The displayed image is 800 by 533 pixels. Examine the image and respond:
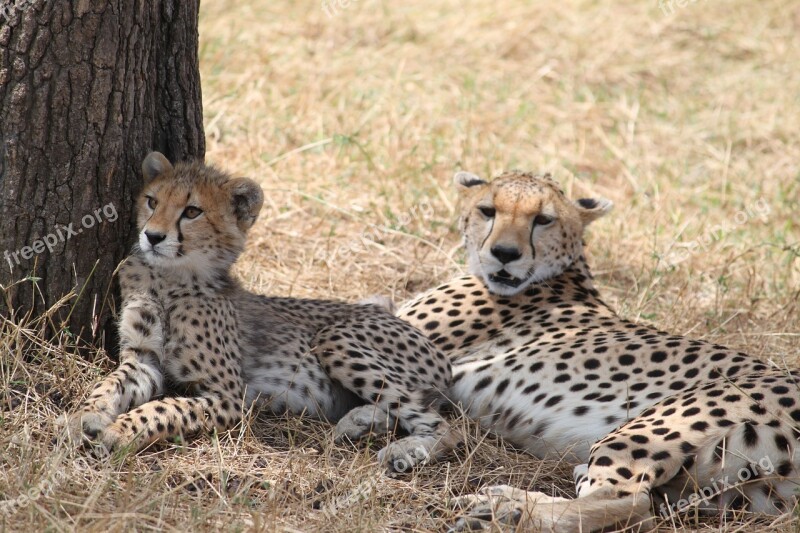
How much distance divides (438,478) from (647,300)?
2.27 meters

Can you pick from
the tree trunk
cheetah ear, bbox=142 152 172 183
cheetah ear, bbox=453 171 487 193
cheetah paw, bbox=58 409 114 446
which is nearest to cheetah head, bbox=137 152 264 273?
cheetah ear, bbox=142 152 172 183

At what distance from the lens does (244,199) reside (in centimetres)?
407

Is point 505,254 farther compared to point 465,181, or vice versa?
point 465,181

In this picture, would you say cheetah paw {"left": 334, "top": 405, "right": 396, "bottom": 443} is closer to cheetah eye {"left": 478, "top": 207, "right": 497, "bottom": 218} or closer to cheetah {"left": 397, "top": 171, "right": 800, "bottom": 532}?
cheetah {"left": 397, "top": 171, "right": 800, "bottom": 532}

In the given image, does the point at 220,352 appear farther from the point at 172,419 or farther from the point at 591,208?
the point at 591,208

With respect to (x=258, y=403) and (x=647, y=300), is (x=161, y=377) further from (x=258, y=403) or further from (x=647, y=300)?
(x=647, y=300)

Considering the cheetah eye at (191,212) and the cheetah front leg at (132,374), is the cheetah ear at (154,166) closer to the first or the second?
the cheetah eye at (191,212)

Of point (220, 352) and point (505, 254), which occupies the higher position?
point (505, 254)

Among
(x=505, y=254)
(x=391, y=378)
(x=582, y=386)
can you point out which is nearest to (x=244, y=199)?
(x=391, y=378)

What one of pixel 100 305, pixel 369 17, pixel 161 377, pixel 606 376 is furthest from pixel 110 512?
pixel 369 17

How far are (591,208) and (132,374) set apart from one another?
8.19 ft

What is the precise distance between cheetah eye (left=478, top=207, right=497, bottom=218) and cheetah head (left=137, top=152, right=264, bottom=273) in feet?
4.12

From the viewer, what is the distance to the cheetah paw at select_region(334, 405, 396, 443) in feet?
12.7

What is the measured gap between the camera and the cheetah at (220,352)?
3.67 meters
